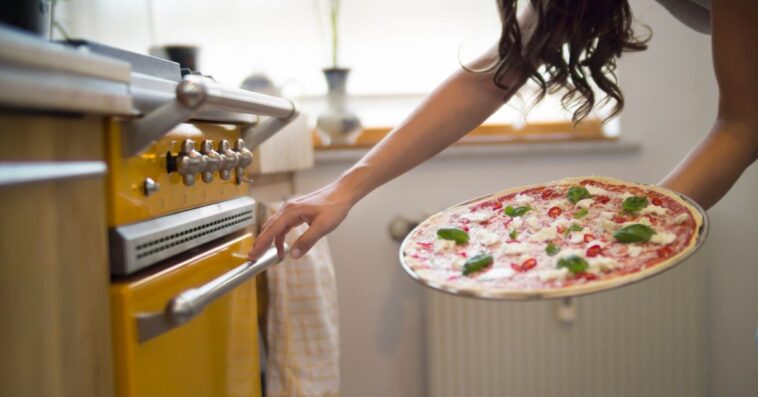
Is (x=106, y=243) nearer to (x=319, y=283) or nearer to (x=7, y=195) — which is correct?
(x=7, y=195)

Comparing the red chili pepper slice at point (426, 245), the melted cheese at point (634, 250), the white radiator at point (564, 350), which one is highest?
the melted cheese at point (634, 250)

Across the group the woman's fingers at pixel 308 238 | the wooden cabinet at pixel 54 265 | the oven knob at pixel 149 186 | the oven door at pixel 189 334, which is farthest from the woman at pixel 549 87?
the wooden cabinet at pixel 54 265

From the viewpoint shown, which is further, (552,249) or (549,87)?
(549,87)

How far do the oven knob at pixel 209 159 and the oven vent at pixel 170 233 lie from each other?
50 mm

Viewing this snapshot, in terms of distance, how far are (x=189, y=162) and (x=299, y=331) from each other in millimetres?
632

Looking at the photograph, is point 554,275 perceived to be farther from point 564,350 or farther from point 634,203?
point 564,350

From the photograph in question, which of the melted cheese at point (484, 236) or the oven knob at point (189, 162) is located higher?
the oven knob at point (189, 162)

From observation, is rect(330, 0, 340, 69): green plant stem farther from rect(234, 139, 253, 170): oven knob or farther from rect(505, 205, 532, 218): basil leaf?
rect(505, 205, 532, 218): basil leaf

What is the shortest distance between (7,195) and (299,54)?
140cm

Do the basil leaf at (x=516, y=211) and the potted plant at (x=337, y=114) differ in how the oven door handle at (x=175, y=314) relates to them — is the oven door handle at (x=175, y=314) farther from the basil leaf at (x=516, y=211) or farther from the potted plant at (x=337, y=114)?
the potted plant at (x=337, y=114)

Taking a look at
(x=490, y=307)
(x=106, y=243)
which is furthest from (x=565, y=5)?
(x=490, y=307)

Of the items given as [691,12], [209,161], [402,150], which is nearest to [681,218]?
[402,150]

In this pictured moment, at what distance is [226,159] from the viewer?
3.43 feet

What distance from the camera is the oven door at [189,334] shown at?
0.76m
